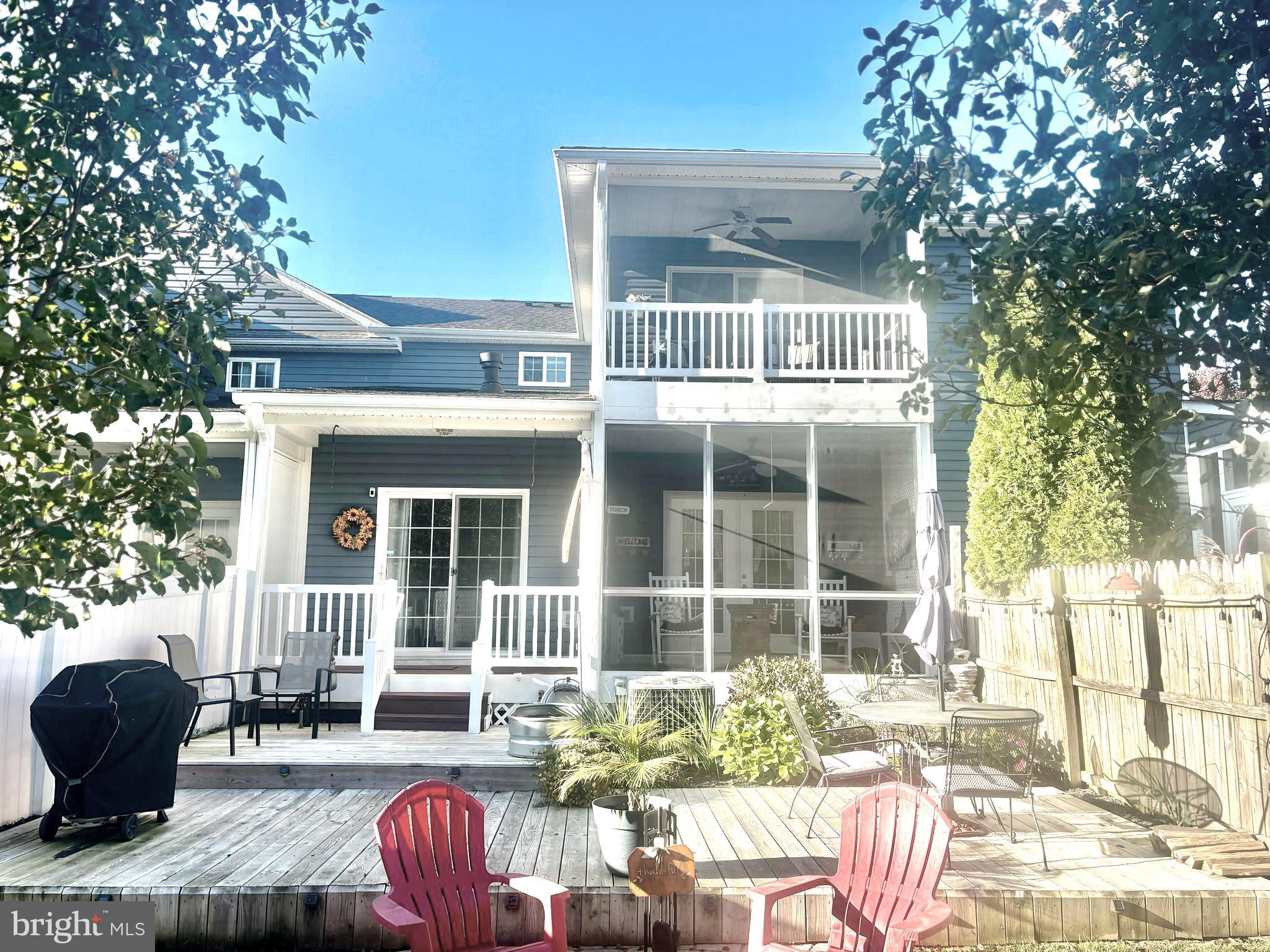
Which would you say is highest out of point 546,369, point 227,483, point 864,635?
point 546,369

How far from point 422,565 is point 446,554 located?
313 mm

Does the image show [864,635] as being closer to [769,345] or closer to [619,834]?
[769,345]

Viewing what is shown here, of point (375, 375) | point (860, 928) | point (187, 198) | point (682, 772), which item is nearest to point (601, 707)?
point (682, 772)

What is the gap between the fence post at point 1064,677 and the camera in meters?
5.98

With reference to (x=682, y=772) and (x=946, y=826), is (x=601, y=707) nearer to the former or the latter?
(x=682, y=772)

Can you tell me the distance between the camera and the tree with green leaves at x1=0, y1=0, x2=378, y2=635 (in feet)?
7.55

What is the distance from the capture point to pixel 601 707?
6.10m

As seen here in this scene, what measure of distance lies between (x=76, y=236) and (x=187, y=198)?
597mm

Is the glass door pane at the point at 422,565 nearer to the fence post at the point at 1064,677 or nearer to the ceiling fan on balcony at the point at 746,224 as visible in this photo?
the ceiling fan on balcony at the point at 746,224

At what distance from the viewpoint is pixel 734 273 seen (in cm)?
1073

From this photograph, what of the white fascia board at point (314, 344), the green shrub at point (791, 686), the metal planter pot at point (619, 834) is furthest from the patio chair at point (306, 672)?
the white fascia board at point (314, 344)

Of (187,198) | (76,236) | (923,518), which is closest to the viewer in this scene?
(76,236)

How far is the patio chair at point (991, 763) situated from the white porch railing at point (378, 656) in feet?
15.2

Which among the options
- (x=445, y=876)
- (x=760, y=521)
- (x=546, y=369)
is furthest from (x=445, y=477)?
(x=445, y=876)
